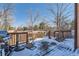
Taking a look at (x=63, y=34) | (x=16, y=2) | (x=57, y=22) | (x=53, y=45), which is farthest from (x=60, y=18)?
(x=16, y=2)

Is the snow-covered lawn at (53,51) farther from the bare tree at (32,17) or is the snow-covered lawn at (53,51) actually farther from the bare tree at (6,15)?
the bare tree at (6,15)

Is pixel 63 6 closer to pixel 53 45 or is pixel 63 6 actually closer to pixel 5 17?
pixel 53 45

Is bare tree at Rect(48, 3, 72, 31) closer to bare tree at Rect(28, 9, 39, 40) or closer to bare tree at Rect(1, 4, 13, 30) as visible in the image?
bare tree at Rect(28, 9, 39, 40)

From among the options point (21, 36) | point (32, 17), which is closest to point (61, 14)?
point (32, 17)

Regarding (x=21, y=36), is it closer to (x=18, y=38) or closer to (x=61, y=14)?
(x=18, y=38)

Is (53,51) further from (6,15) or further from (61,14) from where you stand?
(6,15)

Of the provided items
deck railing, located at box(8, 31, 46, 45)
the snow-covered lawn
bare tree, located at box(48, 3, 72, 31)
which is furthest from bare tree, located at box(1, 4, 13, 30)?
bare tree, located at box(48, 3, 72, 31)

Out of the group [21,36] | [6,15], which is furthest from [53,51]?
[6,15]

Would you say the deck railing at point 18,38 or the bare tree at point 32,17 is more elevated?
the bare tree at point 32,17

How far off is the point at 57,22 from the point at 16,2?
43cm

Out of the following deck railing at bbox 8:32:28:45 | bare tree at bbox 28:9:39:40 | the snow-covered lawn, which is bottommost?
the snow-covered lawn

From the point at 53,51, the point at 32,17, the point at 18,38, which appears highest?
the point at 32,17

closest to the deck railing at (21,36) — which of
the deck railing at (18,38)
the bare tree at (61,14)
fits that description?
the deck railing at (18,38)

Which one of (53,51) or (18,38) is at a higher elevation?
(18,38)
